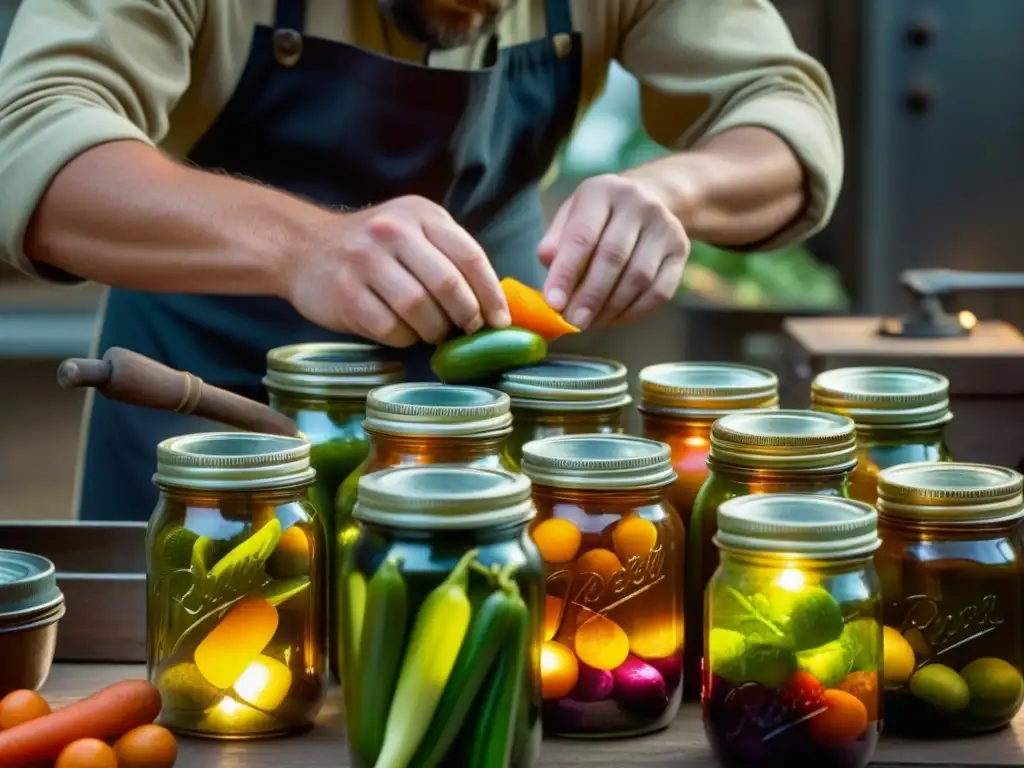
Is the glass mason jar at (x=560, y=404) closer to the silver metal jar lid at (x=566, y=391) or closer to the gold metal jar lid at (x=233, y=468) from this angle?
the silver metal jar lid at (x=566, y=391)

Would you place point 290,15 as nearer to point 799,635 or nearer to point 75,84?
point 75,84

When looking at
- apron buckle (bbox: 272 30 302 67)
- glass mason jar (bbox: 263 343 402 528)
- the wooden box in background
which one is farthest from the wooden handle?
the wooden box in background

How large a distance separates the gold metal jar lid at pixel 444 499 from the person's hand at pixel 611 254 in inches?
17.9

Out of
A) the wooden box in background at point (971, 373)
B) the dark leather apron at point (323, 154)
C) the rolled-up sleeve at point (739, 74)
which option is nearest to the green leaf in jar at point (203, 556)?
the dark leather apron at point (323, 154)

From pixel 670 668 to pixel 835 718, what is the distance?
0.16 m

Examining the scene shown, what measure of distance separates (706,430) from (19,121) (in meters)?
0.85

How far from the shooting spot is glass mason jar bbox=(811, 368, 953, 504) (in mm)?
1321

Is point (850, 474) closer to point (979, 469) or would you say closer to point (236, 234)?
point (979, 469)

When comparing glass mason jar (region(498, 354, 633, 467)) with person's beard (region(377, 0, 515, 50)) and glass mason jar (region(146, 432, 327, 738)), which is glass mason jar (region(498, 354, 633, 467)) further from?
person's beard (region(377, 0, 515, 50))

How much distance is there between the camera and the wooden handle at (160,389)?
1.27m

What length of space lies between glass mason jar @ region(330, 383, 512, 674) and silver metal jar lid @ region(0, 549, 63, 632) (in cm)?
24

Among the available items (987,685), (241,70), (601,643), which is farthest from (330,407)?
(241,70)

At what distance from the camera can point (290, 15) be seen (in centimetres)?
192

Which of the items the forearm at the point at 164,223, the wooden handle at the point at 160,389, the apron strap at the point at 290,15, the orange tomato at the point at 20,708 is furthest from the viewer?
the apron strap at the point at 290,15
